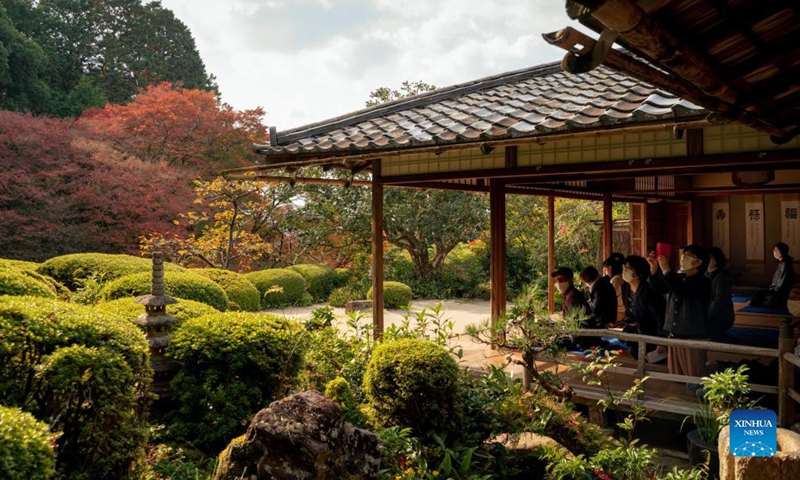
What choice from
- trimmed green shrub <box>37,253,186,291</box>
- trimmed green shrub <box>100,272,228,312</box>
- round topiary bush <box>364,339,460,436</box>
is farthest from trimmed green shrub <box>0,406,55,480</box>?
trimmed green shrub <box>37,253,186,291</box>

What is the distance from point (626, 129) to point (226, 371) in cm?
371

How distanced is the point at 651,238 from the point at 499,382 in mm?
7909

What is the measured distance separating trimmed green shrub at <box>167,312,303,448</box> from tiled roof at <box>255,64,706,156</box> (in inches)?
95.0

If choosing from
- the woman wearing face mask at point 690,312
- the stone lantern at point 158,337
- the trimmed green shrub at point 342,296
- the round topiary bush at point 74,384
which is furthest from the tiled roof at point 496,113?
the trimmed green shrub at point 342,296

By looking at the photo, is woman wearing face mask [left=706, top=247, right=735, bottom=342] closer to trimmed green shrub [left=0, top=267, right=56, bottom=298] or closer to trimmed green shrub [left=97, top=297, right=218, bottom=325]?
trimmed green shrub [left=97, top=297, right=218, bottom=325]

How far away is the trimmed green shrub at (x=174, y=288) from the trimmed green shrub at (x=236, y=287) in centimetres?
339

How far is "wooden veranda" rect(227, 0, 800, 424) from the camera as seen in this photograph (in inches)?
89.0

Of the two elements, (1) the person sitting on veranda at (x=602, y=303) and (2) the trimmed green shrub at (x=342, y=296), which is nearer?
(1) the person sitting on veranda at (x=602, y=303)

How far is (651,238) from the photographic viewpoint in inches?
466

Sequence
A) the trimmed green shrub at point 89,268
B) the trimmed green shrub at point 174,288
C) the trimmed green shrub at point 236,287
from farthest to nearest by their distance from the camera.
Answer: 1. the trimmed green shrub at point 236,287
2. the trimmed green shrub at point 89,268
3. the trimmed green shrub at point 174,288

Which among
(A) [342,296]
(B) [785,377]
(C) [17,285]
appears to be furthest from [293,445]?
(A) [342,296]

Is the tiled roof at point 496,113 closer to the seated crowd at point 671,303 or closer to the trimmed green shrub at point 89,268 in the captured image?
the seated crowd at point 671,303

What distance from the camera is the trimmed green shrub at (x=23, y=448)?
92.7 inches

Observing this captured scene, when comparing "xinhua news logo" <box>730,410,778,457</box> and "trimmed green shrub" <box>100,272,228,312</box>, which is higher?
"trimmed green shrub" <box>100,272,228,312</box>
